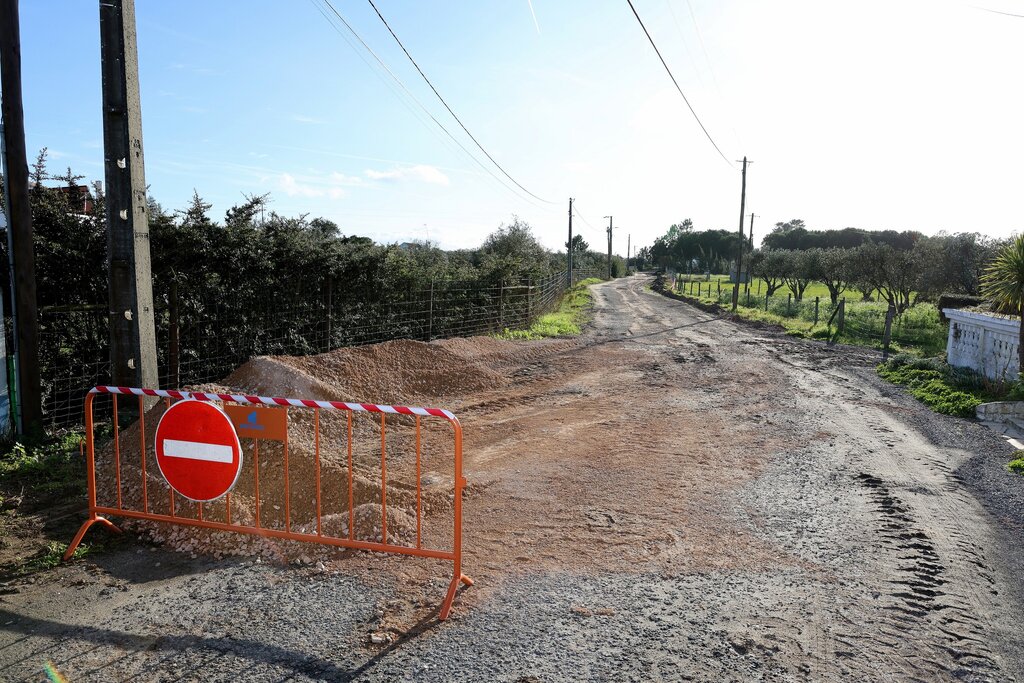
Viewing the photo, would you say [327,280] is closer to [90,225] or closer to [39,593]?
[90,225]

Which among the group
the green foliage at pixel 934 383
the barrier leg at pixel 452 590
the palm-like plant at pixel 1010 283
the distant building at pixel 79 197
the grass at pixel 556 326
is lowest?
the barrier leg at pixel 452 590

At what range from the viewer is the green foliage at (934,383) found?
35.6 feet

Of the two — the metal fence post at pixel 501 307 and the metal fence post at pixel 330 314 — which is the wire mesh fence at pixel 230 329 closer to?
the metal fence post at pixel 330 314

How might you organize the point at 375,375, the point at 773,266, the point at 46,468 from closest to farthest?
the point at 46,468 < the point at 375,375 < the point at 773,266

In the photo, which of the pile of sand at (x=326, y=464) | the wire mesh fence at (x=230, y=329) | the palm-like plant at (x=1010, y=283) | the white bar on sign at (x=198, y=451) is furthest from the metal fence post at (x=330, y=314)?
the palm-like plant at (x=1010, y=283)

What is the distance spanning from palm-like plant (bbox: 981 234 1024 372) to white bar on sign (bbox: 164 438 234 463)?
12.7 meters

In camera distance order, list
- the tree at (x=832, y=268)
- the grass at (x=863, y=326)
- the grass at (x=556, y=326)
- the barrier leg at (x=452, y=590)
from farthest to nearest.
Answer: the tree at (x=832, y=268) < the grass at (x=556, y=326) < the grass at (x=863, y=326) < the barrier leg at (x=452, y=590)

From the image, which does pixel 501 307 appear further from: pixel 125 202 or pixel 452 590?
pixel 452 590

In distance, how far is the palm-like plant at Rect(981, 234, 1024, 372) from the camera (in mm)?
11731

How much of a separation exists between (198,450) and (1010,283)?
13602 mm

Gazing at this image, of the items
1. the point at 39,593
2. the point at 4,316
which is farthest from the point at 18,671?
the point at 4,316

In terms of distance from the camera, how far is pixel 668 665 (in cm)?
368

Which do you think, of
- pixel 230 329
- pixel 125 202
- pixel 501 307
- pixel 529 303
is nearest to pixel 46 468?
pixel 125 202

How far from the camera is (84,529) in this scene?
5145 mm
